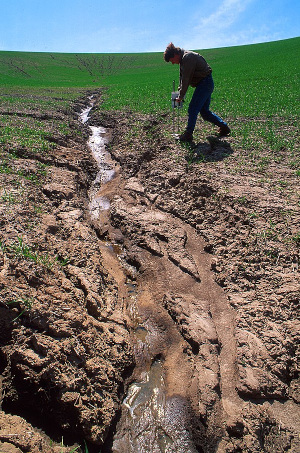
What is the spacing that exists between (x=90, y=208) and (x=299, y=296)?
4.30 m

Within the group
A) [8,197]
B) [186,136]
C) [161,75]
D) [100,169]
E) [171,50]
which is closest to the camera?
[8,197]

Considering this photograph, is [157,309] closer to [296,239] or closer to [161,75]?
[296,239]

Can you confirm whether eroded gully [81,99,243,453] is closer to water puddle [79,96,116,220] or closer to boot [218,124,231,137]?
water puddle [79,96,116,220]

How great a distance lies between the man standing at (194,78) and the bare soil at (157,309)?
1.66 meters

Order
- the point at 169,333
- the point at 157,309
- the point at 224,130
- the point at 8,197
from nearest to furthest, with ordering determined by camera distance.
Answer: the point at 169,333, the point at 157,309, the point at 8,197, the point at 224,130

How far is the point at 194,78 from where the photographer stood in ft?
21.2

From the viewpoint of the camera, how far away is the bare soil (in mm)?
2414

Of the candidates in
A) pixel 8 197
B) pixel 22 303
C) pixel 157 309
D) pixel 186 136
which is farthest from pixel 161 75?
pixel 22 303

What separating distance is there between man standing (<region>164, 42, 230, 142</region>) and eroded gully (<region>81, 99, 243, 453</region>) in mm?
2704

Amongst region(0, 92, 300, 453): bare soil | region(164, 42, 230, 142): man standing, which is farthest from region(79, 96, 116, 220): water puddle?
region(164, 42, 230, 142): man standing

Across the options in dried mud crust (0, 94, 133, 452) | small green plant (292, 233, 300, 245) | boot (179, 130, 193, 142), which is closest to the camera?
dried mud crust (0, 94, 133, 452)

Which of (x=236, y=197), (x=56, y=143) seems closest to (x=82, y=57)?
(x=56, y=143)

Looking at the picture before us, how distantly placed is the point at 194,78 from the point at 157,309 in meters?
5.38

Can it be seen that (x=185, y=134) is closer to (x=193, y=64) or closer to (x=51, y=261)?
(x=193, y=64)
